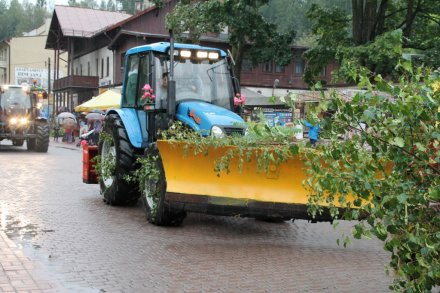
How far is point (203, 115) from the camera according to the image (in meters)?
8.33

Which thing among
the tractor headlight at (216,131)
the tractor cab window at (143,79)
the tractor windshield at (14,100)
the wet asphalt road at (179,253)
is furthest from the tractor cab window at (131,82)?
the tractor windshield at (14,100)

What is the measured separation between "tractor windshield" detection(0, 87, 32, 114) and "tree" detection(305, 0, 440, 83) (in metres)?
11.3

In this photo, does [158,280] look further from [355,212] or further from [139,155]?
[139,155]

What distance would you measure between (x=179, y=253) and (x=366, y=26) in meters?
18.9

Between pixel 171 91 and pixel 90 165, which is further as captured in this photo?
pixel 90 165

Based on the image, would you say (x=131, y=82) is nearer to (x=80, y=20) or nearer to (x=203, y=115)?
(x=203, y=115)

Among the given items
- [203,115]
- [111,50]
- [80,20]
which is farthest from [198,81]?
[80,20]

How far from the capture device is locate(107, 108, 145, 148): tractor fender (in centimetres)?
927

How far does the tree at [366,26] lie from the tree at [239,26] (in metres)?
2.03

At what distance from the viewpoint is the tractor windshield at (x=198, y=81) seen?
902 centimetres

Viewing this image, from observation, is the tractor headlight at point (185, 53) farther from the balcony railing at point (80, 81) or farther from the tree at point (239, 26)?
the balcony railing at point (80, 81)

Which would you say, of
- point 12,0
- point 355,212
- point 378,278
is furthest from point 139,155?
point 12,0

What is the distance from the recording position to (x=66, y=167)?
672 inches

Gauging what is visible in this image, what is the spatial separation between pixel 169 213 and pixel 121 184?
182 cm
